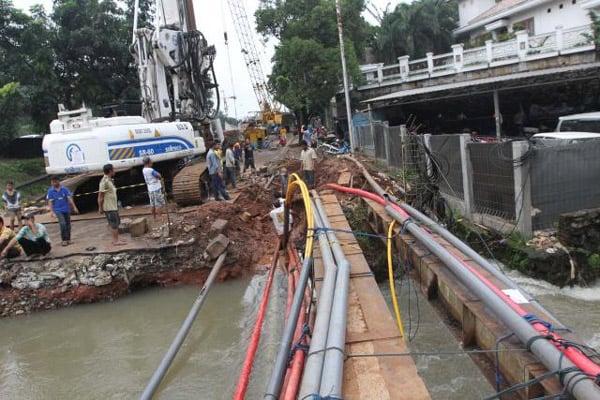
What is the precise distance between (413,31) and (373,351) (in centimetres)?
3300

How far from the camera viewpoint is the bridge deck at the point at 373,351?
271 centimetres

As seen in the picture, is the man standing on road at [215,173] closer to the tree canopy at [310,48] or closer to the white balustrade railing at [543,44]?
the white balustrade railing at [543,44]

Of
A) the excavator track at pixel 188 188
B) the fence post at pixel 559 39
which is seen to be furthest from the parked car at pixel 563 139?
the fence post at pixel 559 39

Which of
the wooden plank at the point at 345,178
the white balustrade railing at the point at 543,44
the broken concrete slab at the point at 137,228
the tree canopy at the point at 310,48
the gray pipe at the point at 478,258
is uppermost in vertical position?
the tree canopy at the point at 310,48

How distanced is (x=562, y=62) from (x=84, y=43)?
22716mm

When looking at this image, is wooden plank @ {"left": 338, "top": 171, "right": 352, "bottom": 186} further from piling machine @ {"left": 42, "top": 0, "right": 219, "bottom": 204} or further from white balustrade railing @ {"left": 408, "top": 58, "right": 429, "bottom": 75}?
white balustrade railing @ {"left": 408, "top": 58, "right": 429, "bottom": 75}

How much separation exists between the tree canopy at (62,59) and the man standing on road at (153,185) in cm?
1451

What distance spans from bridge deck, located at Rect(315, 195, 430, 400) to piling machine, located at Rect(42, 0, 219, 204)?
6942mm

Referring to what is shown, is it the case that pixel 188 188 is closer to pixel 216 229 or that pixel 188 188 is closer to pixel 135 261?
pixel 216 229

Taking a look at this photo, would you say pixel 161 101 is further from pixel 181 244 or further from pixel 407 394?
pixel 407 394

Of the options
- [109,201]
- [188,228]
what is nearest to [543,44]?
[188,228]

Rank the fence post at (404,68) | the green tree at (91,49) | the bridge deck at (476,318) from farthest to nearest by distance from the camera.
→ the fence post at (404,68) → the green tree at (91,49) → the bridge deck at (476,318)

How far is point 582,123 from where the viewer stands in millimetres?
11836

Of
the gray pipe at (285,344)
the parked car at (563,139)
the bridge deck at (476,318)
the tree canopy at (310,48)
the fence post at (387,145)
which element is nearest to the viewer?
the bridge deck at (476,318)
